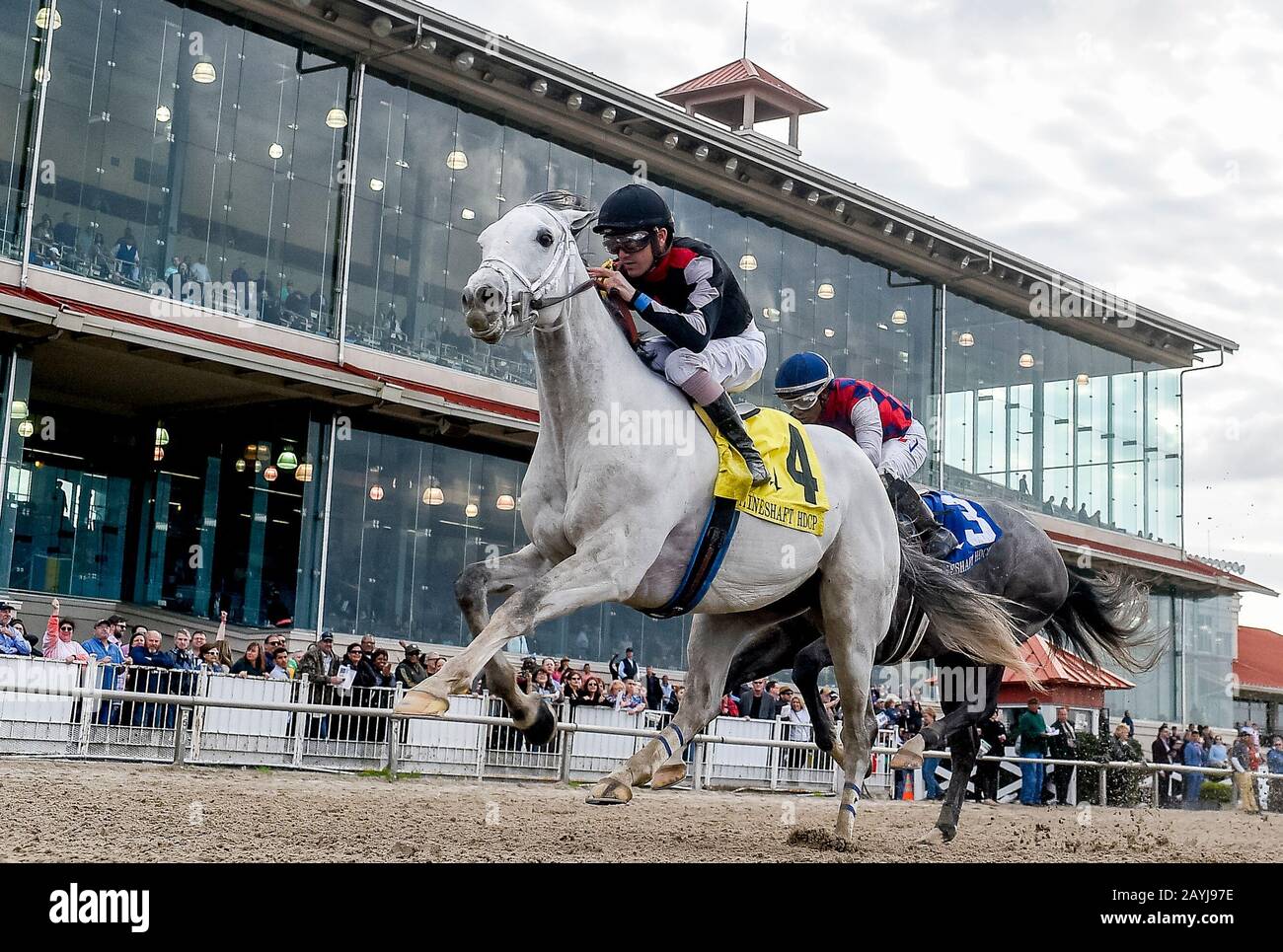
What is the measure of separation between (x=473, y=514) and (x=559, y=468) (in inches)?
714

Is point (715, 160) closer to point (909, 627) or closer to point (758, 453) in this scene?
point (909, 627)

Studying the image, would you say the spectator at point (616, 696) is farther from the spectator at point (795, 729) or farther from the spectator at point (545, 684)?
the spectator at point (795, 729)

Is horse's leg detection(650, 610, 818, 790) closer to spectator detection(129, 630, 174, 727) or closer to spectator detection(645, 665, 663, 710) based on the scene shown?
spectator detection(129, 630, 174, 727)

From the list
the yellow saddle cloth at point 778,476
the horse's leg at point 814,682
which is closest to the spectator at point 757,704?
the horse's leg at point 814,682

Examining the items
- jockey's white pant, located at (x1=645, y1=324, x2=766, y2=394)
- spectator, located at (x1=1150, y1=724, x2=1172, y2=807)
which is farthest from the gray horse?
spectator, located at (x1=1150, y1=724, x2=1172, y2=807)

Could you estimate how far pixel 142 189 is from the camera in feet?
65.5

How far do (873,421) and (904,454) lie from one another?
0.31 m

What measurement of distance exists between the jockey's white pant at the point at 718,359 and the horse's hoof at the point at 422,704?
2.05 metres

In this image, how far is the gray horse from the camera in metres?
8.07

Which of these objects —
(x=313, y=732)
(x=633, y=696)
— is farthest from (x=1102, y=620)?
(x=633, y=696)

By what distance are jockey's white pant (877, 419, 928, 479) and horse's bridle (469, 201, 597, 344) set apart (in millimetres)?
2981

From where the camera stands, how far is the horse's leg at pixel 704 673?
22.3 feet

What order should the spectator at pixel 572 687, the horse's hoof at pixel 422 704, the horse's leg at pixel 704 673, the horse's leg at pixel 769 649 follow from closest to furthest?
1. the horse's hoof at pixel 422 704
2. the horse's leg at pixel 704 673
3. the horse's leg at pixel 769 649
4. the spectator at pixel 572 687
